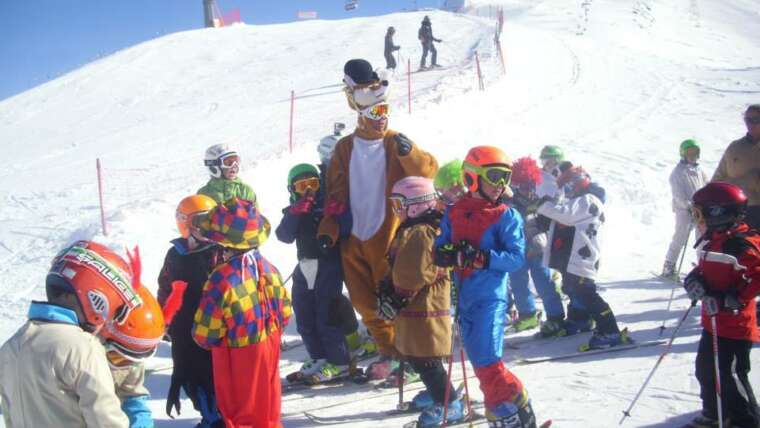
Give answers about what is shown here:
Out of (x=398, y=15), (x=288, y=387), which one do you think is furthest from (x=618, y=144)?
(x=398, y=15)

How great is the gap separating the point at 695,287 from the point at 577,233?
1.80 m

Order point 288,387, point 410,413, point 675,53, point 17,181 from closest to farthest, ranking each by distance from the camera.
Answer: point 410,413 < point 288,387 < point 17,181 < point 675,53

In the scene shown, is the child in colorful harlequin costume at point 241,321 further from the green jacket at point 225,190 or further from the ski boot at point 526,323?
the ski boot at point 526,323

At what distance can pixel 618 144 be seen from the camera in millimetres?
13336

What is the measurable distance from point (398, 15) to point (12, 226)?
2904 centimetres

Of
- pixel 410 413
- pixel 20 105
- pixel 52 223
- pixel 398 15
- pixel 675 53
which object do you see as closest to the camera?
pixel 410 413

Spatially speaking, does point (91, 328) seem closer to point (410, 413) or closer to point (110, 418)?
point (110, 418)

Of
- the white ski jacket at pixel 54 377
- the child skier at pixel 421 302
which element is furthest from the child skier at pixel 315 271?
the white ski jacket at pixel 54 377

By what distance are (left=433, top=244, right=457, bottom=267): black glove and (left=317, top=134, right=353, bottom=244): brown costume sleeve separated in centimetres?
138

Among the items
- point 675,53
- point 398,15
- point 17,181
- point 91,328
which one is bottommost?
point 91,328

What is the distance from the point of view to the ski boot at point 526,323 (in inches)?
233

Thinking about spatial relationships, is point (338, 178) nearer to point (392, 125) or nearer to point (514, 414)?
point (514, 414)

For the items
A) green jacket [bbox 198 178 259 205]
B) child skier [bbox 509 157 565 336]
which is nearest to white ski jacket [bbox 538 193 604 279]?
child skier [bbox 509 157 565 336]

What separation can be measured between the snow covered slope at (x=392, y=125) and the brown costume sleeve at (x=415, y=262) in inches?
41.2
